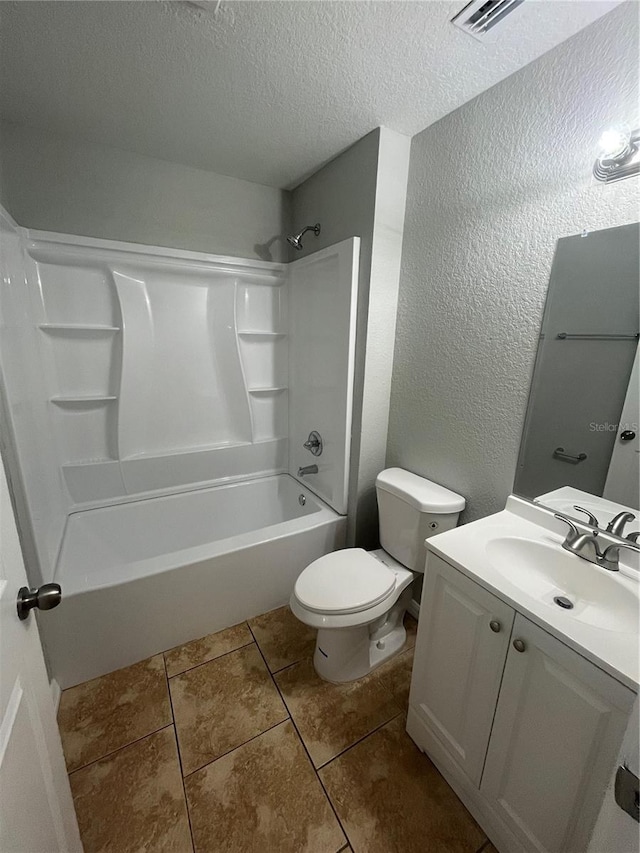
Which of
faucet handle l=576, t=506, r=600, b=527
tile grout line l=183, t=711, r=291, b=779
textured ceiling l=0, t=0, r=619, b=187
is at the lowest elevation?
tile grout line l=183, t=711, r=291, b=779

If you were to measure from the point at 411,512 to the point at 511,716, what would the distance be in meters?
0.76

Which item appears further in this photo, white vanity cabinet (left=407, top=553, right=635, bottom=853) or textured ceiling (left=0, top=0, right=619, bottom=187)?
textured ceiling (left=0, top=0, right=619, bottom=187)

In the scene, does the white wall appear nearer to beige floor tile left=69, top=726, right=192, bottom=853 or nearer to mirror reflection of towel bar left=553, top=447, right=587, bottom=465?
mirror reflection of towel bar left=553, top=447, right=587, bottom=465

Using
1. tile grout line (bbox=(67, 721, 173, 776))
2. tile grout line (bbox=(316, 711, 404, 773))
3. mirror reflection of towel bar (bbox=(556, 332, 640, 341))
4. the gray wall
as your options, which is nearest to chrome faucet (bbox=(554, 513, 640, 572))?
mirror reflection of towel bar (bbox=(556, 332, 640, 341))

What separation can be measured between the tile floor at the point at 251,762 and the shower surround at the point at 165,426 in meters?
0.23

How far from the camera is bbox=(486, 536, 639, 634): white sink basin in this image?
3.11 feet

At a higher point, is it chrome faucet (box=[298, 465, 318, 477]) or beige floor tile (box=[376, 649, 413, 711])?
chrome faucet (box=[298, 465, 318, 477])

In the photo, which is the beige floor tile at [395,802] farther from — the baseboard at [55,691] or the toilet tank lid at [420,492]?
the baseboard at [55,691]

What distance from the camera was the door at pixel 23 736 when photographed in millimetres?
508

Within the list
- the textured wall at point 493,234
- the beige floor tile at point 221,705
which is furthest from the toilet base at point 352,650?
the textured wall at point 493,234

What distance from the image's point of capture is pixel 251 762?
1239mm

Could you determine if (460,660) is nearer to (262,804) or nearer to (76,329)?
(262,804)

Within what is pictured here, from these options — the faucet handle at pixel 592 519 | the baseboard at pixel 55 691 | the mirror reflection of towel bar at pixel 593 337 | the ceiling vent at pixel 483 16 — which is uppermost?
the ceiling vent at pixel 483 16

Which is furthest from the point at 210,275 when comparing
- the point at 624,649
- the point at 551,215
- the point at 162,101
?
the point at 624,649
